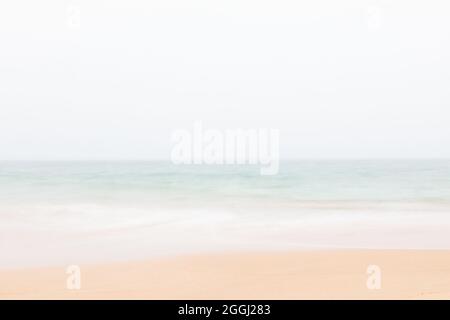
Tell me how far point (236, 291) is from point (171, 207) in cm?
393

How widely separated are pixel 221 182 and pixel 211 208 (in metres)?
1.65

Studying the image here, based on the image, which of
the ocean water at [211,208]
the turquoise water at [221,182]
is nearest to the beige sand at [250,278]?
the ocean water at [211,208]

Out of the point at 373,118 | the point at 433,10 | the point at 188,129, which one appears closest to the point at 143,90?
the point at 188,129

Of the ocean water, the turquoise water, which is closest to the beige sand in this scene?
the ocean water

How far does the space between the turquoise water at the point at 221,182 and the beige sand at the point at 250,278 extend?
12.3 ft

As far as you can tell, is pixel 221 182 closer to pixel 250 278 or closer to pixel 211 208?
pixel 211 208

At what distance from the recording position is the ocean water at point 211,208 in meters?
4.85

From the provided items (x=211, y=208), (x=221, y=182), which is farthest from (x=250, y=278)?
(x=221, y=182)

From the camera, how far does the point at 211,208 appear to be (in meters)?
7.45

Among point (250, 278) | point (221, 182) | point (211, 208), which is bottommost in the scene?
point (250, 278)

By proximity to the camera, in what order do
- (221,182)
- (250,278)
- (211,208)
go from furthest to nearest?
(221,182), (211,208), (250,278)

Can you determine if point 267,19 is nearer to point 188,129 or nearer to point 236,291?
point 188,129

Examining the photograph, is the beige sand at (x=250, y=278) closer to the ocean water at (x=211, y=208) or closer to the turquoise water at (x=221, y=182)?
the ocean water at (x=211, y=208)

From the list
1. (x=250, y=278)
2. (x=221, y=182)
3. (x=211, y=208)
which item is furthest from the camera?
(x=221, y=182)
